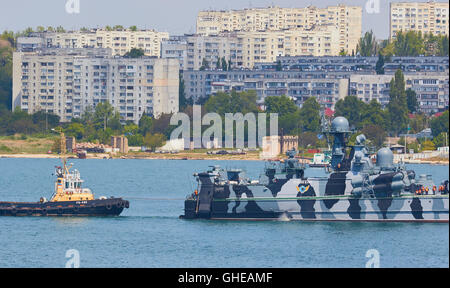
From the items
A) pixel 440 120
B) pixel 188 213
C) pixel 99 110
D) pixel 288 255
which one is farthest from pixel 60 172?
pixel 99 110

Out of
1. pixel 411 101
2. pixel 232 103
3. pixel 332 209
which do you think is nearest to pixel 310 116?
pixel 232 103

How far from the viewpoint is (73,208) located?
6069 cm

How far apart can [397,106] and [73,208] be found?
312ft

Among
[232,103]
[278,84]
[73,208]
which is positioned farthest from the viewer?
[278,84]

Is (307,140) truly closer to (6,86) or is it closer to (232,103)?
(232,103)

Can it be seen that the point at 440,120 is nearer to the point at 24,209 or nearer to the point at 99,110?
the point at 99,110

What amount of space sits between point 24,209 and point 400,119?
94992mm

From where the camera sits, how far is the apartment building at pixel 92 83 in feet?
557

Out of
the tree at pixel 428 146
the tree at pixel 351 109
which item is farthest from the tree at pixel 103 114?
the tree at pixel 428 146

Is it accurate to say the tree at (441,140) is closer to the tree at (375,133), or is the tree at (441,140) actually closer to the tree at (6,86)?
the tree at (375,133)

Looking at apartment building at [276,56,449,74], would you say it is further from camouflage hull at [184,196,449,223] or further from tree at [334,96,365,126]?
camouflage hull at [184,196,449,223]

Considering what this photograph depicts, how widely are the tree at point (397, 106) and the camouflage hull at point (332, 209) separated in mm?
94180

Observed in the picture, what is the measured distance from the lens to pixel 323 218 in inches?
2207

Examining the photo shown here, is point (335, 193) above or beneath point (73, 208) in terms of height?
above
